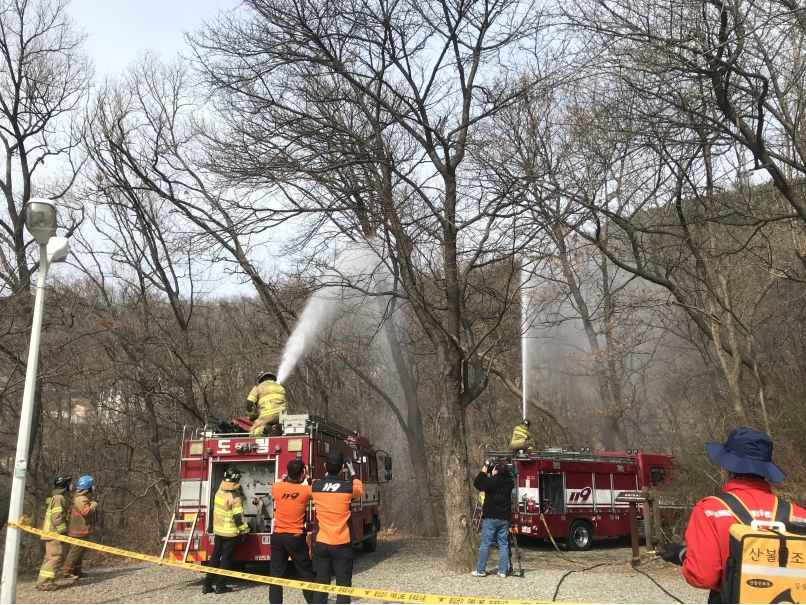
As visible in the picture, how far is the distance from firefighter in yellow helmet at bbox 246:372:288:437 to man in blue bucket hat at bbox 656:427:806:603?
26.9 ft

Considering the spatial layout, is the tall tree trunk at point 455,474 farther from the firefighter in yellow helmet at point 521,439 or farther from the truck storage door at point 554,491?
the truck storage door at point 554,491

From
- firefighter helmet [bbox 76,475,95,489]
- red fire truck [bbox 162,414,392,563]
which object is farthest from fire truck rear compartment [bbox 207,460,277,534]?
firefighter helmet [bbox 76,475,95,489]

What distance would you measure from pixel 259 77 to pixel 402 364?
1245 cm

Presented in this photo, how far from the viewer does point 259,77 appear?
10938 millimetres

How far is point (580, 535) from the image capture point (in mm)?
15289

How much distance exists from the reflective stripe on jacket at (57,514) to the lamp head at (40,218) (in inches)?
223

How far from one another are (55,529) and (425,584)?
18.8ft

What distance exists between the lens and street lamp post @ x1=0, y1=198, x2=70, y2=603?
20.3 feet

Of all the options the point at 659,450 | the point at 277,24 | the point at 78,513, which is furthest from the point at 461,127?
the point at 659,450

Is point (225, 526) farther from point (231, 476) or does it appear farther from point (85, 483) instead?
point (85, 483)

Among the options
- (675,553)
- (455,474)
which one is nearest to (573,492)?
(455,474)

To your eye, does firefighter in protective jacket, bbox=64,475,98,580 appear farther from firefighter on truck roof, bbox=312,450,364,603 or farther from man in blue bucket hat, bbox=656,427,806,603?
man in blue bucket hat, bbox=656,427,806,603

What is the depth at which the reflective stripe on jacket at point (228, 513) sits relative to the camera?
9711 mm

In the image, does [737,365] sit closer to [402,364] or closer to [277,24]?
[402,364]
